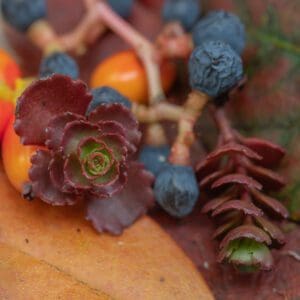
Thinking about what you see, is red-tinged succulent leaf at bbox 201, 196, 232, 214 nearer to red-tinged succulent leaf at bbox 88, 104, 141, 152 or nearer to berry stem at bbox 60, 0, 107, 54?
red-tinged succulent leaf at bbox 88, 104, 141, 152

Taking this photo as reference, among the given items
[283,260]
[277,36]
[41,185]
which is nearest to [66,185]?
[41,185]

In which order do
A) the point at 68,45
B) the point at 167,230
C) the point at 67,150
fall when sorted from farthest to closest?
the point at 68,45, the point at 167,230, the point at 67,150

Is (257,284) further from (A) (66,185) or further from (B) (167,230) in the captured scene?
(A) (66,185)

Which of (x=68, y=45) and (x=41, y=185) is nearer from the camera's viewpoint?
(x=41, y=185)

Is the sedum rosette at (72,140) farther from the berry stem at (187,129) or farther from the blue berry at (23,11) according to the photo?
the blue berry at (23,11)

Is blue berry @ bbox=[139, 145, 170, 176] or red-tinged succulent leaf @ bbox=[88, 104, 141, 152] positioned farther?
blue berry @ bbox=[139, 145, 170, 176]

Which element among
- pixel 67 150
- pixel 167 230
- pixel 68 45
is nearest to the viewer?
pixel 67 150

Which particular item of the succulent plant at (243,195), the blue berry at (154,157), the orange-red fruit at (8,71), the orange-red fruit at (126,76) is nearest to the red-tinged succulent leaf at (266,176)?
the succulent plant at (243,195)

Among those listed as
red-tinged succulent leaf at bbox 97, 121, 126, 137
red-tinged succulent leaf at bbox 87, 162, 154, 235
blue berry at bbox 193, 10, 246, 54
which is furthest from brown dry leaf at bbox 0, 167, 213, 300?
blue berry at bbox 193, 10, 246, 54
